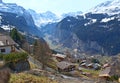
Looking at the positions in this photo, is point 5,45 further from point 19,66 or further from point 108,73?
point 108,73

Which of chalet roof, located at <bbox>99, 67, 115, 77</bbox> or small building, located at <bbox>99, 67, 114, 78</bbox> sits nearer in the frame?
small building, located at <bbox>99, 67, 114, 78</bbox>

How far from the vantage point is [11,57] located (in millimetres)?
65500

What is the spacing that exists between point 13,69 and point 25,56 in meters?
4.71

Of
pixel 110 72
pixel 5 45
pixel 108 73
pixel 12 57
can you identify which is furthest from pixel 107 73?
pixel 12 57

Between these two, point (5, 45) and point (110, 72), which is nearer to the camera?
point (5, 45)

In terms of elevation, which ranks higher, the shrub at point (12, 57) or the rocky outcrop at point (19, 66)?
the shrub at point (12, 57)

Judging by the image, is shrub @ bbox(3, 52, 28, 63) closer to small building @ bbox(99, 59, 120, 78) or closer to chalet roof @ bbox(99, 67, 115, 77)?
small building @ bbox(99, 59, 120, 78)

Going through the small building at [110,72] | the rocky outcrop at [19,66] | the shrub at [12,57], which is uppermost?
the shrub at [12,57]

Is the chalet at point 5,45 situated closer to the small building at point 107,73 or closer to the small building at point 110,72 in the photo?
the small building at point 107,73

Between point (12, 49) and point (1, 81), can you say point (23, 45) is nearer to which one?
point (12, 49)

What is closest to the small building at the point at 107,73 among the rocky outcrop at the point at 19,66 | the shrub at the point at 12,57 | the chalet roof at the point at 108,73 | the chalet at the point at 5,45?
the chalet roof at the point at 108,73

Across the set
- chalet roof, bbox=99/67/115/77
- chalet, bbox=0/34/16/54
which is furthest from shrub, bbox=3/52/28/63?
chalet roof, bbox=99/67/115/77

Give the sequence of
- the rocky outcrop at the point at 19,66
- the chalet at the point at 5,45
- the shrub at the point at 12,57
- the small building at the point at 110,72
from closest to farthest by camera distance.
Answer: the shrub at the point at 12,57, the rocky outcrop at the point at 19,66, the chalet at the point at 5,45, the small building at the point at 110,72

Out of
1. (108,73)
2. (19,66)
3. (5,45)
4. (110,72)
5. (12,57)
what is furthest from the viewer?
(110,72)
